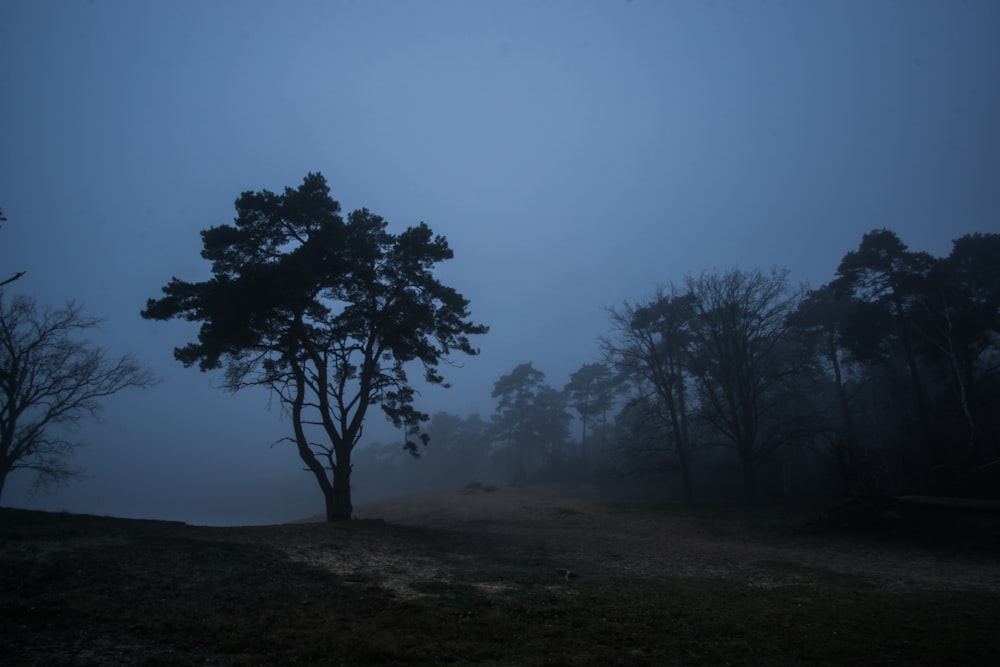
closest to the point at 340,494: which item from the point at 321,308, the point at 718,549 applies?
the point at 321,308

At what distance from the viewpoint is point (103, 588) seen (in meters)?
7.74

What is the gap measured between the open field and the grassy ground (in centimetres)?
4

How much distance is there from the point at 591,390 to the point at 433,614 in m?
50.9

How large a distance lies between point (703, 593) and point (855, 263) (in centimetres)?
2566

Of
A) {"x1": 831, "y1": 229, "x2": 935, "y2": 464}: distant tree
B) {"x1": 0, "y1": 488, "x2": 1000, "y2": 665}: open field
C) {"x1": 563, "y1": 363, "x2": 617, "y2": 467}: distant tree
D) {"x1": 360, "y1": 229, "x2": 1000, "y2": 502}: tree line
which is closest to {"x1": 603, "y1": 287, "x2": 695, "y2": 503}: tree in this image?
{"x1": 360, "y1": 229, "x2": 1000, "y2": 502}: tree line

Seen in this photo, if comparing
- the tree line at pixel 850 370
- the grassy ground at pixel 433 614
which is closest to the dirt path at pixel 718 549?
the grassy ground at pixel 433 614

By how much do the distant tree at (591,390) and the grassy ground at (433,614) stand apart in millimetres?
44452

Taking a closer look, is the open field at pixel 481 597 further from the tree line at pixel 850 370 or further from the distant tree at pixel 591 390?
the distant tree at pixel 591 390

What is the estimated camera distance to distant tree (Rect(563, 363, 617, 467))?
5634cm

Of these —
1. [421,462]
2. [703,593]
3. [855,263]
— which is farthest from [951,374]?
[421,462]

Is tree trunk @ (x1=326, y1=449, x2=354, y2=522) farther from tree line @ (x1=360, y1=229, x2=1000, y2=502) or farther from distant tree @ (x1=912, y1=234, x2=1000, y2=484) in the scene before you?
distant tree @ (x1=912, y1=234, x2=1000, y2=484)

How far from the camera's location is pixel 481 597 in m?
8.68

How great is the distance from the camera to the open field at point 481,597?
579cm

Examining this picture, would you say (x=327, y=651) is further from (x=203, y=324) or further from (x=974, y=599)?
(x=203, y=324)
